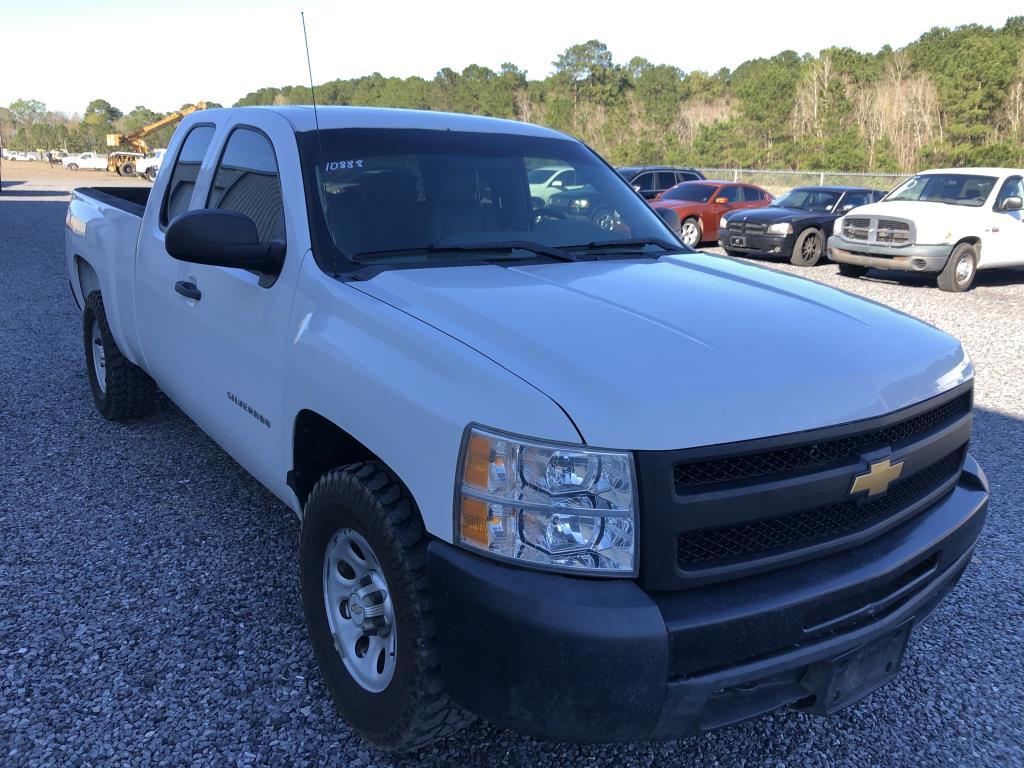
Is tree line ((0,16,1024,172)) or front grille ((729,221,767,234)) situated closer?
front grille ((729,221,767,234))

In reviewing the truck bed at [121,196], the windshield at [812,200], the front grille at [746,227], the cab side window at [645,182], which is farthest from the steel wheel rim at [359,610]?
the cab side window at [645,182]

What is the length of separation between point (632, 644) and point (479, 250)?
5.49 ft

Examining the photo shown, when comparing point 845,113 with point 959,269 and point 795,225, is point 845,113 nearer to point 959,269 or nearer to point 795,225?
point 795,225

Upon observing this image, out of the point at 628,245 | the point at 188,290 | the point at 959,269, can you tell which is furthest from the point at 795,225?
the point at 188,290

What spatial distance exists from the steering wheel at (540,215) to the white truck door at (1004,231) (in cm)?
1111

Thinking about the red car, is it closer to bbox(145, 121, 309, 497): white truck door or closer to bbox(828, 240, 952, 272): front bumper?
bbox(828, 240, 952, 272): front bumper

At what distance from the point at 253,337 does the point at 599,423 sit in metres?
1.58

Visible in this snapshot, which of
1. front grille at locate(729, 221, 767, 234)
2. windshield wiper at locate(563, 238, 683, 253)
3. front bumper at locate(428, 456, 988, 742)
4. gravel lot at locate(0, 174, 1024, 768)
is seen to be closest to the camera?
front bumper at locate(428, 456, 988, 742)

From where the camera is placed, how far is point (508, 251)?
309cm

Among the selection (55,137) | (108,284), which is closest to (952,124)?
(108,284)

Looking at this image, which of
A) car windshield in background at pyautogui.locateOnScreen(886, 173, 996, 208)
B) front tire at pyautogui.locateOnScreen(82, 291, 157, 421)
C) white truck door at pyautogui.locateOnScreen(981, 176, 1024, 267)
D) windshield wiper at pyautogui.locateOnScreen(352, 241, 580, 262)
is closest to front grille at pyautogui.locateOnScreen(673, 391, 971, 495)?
windshield wiper at pyautogui.locateOnScreen(352, 241, 580, 262)

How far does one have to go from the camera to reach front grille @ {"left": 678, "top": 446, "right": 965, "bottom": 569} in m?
1.96

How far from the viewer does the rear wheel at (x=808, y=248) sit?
14805 millimetres

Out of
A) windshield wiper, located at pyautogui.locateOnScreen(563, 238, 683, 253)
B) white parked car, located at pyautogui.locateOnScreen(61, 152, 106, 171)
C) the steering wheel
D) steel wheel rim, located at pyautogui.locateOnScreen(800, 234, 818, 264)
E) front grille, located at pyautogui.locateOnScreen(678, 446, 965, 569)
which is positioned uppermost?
the steering wheel
